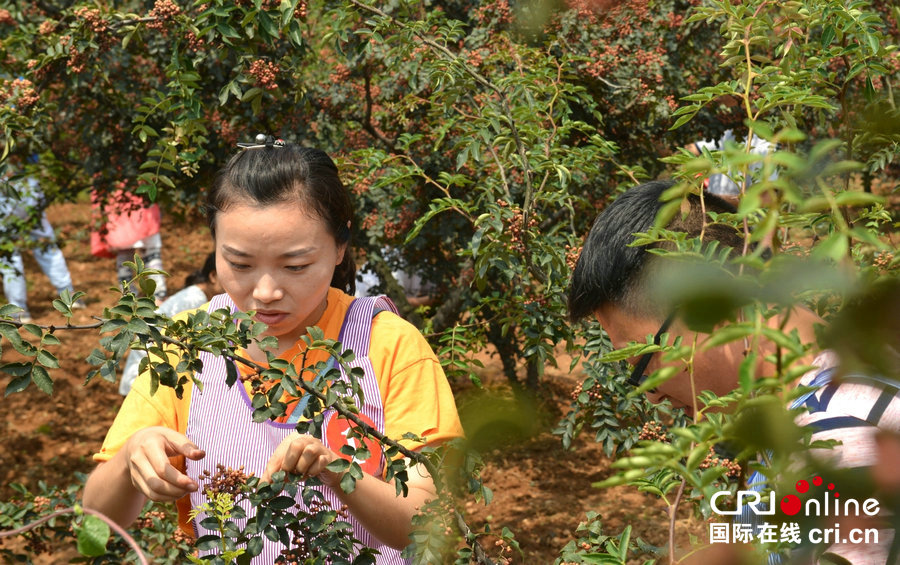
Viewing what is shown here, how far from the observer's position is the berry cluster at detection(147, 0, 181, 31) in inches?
97.3

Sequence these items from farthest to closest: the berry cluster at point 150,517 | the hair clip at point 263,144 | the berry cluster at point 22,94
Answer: the berry cluster at point 150,517 < the berry cluster at point 22,94 < the hair clip at point 263,144

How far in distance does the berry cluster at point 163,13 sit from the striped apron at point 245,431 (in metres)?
1.16

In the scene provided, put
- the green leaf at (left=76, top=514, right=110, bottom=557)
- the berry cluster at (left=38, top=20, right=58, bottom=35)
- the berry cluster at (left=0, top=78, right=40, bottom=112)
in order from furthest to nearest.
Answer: the berry cluster at (left=38, top=20, right=58, bottom=35)
the berry cluster at (left=0, top=78, right=40, bottom=112)
the green leaf at (left=76, top=514, right=110, bottom=557)

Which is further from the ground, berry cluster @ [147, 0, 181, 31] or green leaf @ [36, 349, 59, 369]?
berry cluster @ [147, 0, 181, 31]

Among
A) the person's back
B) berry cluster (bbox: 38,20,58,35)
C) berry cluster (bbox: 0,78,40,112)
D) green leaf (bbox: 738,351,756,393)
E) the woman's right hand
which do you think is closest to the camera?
green leaf (bbox: 738,351,756,393)

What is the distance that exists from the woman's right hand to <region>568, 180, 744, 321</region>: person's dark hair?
2.38ft

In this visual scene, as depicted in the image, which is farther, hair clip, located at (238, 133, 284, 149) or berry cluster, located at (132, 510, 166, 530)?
berry cluster, located at (132, 510, 166, 530)

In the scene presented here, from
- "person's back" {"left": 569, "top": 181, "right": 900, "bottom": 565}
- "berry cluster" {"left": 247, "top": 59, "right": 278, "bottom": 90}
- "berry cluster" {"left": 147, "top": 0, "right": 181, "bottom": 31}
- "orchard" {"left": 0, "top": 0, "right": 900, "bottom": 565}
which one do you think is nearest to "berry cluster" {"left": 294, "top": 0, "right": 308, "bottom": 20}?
"orchard" {"left": 0, "top": 0, "right": 900, "bottom": 565}

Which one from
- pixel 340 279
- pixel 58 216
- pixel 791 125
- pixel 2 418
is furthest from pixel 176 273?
pixel 791 125

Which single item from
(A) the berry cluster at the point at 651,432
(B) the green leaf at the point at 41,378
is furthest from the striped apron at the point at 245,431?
(A) the berry cluster at the point at 651,432

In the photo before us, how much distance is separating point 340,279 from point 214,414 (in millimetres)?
519

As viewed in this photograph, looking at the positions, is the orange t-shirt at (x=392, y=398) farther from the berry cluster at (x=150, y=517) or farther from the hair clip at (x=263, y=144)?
the berry cluster at (x=150, y=517)

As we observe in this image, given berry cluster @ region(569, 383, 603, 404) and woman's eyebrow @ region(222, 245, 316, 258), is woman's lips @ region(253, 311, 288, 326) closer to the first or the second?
woman's eyebrow @ region(222, 245, 316, 258)

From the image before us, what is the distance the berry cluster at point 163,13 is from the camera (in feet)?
8.11
